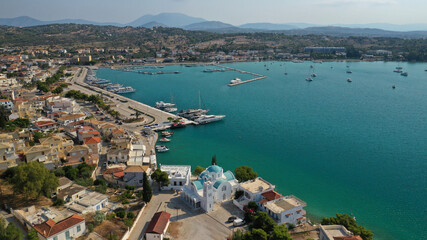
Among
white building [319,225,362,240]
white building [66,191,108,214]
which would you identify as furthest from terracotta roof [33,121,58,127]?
white building [319,225,362,240]

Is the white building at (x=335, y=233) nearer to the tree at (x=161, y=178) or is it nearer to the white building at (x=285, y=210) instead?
the white building at (x=285, y=210)

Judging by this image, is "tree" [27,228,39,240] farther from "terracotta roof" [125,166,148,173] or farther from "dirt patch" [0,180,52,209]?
"terracotta roof" [125,166,148,173]

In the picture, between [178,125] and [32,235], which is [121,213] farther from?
[178,125]

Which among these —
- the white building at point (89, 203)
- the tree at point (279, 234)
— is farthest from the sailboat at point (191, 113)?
the tree at point (279, 234)

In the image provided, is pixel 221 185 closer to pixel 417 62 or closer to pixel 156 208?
pixel 156 208

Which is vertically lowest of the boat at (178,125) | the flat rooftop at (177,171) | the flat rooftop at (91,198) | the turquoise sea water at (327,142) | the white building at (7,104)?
the turquoise sea water at (327,142)

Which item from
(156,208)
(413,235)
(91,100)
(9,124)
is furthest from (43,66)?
(413,235)
